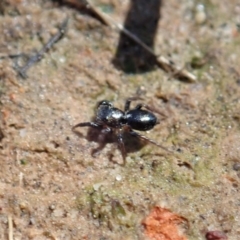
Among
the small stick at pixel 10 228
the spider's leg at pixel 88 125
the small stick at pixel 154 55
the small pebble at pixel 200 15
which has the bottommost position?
the small stick at pixel 10 228

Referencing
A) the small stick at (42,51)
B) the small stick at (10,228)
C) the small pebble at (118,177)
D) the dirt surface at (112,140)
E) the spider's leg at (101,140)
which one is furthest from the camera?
the small stick at (42,51)

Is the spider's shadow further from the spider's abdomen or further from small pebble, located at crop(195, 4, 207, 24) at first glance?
small pebble, located at crop(195, 4, 207, 24)

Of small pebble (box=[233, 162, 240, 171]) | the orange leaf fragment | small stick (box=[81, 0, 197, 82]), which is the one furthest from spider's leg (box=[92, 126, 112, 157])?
small pebble (box=[233, 162, 240, 171])

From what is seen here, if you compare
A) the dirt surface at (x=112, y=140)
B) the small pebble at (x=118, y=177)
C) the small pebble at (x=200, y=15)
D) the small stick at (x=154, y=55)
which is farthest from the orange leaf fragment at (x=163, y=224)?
the small pebble at (x=200, y=15)

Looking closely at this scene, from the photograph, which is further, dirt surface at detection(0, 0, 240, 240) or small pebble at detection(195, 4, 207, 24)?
small pebble at detection(195, 4, 207, 24)

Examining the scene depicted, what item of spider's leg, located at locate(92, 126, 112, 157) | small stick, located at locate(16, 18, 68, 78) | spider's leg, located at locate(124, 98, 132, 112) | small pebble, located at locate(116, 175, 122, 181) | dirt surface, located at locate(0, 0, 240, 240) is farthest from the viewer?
small stick, located at locate(16, 18, 68, 78)

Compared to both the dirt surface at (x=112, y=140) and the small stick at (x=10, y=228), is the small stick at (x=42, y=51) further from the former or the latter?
the small stick at (x=10, y=228)
